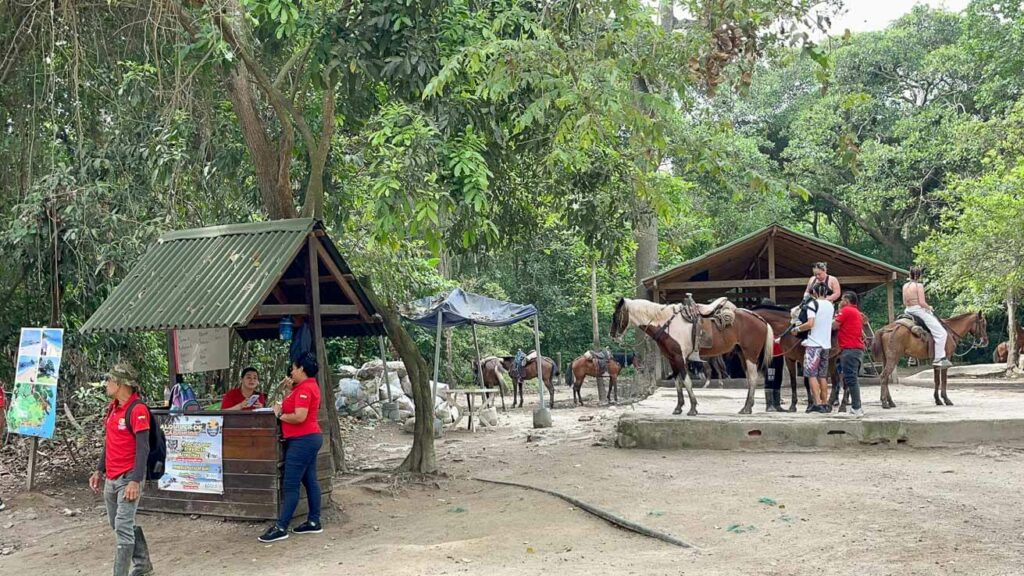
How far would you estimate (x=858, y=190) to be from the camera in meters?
27.8

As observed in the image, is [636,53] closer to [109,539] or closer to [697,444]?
[697,444]

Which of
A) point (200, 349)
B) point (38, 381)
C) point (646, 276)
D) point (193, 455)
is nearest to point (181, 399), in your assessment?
point (193, 455)

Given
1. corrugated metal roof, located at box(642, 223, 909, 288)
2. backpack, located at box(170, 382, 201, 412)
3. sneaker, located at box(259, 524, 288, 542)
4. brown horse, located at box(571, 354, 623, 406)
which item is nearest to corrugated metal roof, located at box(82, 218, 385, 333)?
backpack, located at box(170, 382, 201, 412)

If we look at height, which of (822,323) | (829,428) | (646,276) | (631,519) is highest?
(646,276)

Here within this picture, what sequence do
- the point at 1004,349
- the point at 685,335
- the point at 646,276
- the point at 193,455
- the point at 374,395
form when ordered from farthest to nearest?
the point at 1004,349 < the point at 646,276 < the point at 374,395 < the point at 685,335 < the point at 193,455

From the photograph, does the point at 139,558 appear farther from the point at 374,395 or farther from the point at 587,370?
the point at 587,370

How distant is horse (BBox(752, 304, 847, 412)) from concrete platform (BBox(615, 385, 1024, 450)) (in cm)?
50

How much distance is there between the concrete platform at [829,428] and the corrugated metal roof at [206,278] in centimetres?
526

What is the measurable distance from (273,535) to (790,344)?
25.5ft

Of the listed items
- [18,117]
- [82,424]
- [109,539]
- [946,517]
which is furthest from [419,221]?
[82,424]

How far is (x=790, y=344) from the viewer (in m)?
12.0

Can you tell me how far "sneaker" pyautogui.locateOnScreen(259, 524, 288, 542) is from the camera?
7.23 metres

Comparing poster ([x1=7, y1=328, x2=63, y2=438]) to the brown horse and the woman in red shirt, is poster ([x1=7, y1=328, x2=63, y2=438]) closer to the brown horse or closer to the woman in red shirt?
the woman in red shirt

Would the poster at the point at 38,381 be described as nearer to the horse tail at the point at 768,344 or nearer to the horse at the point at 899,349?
the horse tail at the point at 768,344
